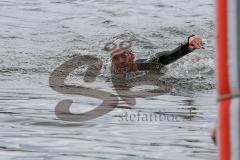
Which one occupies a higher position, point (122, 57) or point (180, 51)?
point (180, 51)

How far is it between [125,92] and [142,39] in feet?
21.7

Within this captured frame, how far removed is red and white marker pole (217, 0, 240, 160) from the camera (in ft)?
5.70

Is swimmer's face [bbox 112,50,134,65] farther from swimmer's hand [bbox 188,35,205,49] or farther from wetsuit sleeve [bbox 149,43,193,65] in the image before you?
swimmer's hand [bbox 188,35,205,49]

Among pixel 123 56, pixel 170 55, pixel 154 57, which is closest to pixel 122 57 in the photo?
pixel 123 56

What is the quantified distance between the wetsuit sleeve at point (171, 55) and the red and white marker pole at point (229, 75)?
7.66 m

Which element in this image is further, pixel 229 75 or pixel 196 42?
pixel 196 42

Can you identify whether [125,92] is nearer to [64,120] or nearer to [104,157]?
[64,120]

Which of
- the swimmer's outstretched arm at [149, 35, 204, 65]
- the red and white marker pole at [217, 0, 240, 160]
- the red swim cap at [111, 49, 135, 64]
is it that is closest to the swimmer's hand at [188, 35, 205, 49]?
the swimmer's outstretched arm at [149, 35, 204, 65]

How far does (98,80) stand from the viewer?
10891 millimetres

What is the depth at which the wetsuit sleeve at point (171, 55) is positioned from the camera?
32.0 feet

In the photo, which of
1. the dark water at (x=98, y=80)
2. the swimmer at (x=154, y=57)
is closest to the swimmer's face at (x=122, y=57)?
the swimmer at (x=154, y=57)

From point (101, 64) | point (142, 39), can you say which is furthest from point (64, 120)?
point (142, 39)

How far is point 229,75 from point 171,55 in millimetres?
8613

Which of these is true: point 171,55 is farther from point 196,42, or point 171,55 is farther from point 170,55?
point 196,42
